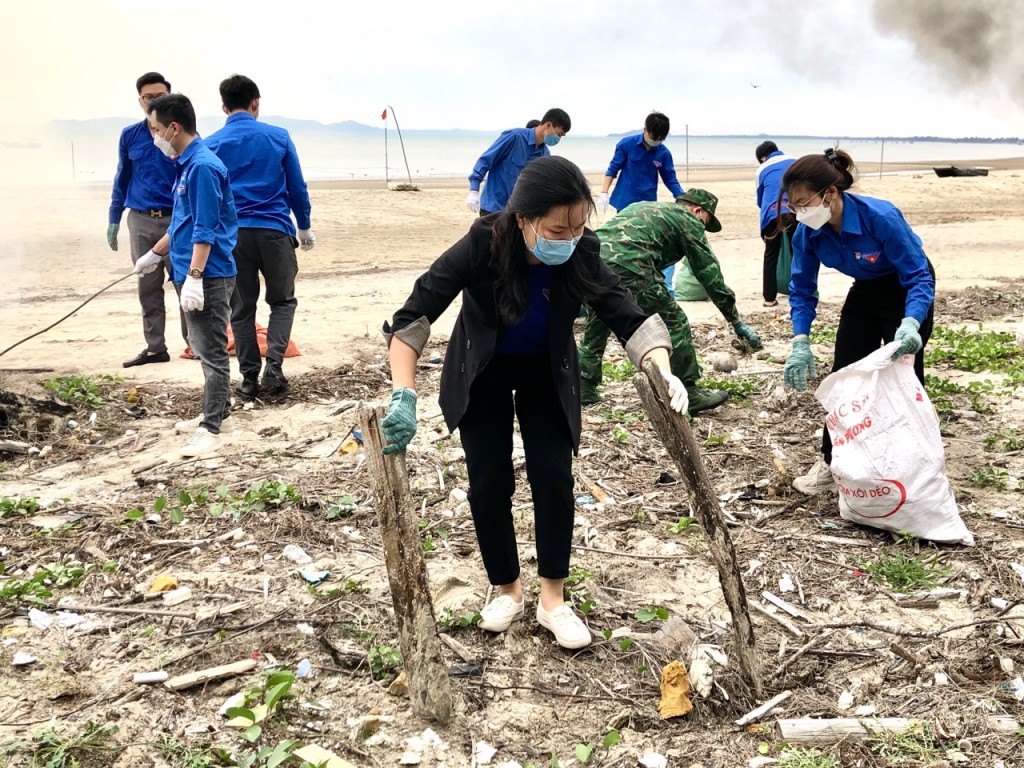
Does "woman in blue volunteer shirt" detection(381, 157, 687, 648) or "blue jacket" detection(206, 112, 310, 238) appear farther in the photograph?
"blue jacket" detection(206, 112, 310, 238)

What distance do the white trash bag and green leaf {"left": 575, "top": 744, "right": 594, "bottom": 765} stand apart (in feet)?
5.88

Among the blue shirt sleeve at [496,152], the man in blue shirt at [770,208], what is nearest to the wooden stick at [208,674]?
the blue shirt sleeve at [496,152]

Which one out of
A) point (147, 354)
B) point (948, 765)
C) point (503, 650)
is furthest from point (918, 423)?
point (147, 354)

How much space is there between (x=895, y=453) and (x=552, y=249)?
73.9 inches

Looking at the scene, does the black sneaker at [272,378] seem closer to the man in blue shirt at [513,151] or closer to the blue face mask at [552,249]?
the man in blue shirt at [513,151]

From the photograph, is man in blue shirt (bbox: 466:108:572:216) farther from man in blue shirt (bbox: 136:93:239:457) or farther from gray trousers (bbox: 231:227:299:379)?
man in blue shirt (bbox: 136:93:239:457)

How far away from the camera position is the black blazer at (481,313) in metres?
2.70

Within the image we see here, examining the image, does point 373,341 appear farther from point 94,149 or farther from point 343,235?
point 94,149

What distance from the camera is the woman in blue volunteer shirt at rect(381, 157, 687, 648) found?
2650mm

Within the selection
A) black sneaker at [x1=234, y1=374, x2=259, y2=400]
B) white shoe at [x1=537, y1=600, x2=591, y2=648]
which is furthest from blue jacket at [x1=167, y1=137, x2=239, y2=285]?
white shoe at [x1=537, y1=600, x2=591, y2=648]

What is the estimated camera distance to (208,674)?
2.85 meters

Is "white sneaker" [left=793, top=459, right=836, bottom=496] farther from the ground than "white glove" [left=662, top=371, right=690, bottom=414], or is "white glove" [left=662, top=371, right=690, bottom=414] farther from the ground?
"white glove" [left=662, top=371, right=690, bottom=414]

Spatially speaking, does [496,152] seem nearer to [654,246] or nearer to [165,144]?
[654,246]

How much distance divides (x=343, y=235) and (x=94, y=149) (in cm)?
3462
